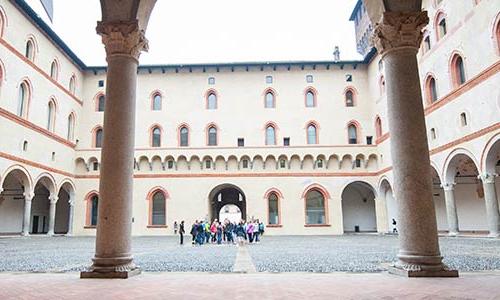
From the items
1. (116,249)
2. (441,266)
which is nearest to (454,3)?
(441,266)

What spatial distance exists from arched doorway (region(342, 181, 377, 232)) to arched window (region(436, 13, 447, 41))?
48.9 ft

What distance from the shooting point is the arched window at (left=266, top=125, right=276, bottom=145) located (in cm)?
3098

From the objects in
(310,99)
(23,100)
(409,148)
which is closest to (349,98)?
(310,99)

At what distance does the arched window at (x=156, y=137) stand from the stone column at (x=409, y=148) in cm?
2610

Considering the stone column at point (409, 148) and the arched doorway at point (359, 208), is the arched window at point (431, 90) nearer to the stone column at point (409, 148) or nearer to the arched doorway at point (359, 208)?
the arched doorway at point (359, 208)

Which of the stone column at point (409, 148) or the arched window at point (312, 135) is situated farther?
the arched window at point (312, 135)

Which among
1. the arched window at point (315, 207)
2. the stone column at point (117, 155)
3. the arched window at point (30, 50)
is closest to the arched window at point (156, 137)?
the arched window at point (30, 50)

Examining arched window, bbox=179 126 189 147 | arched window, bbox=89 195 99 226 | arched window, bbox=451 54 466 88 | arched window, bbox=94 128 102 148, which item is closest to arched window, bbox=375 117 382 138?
arched window, bbox=451 54 466 88

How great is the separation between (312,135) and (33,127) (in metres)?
19.9

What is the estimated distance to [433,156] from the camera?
2305 centimetres

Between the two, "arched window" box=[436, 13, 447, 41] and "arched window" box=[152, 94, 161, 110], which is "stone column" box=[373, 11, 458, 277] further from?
"arched window" box=[152, 94, 161, 110]

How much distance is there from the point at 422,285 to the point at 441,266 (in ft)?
3.15

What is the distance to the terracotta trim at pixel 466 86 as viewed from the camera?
17484 mm

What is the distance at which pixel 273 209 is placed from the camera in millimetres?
30219
